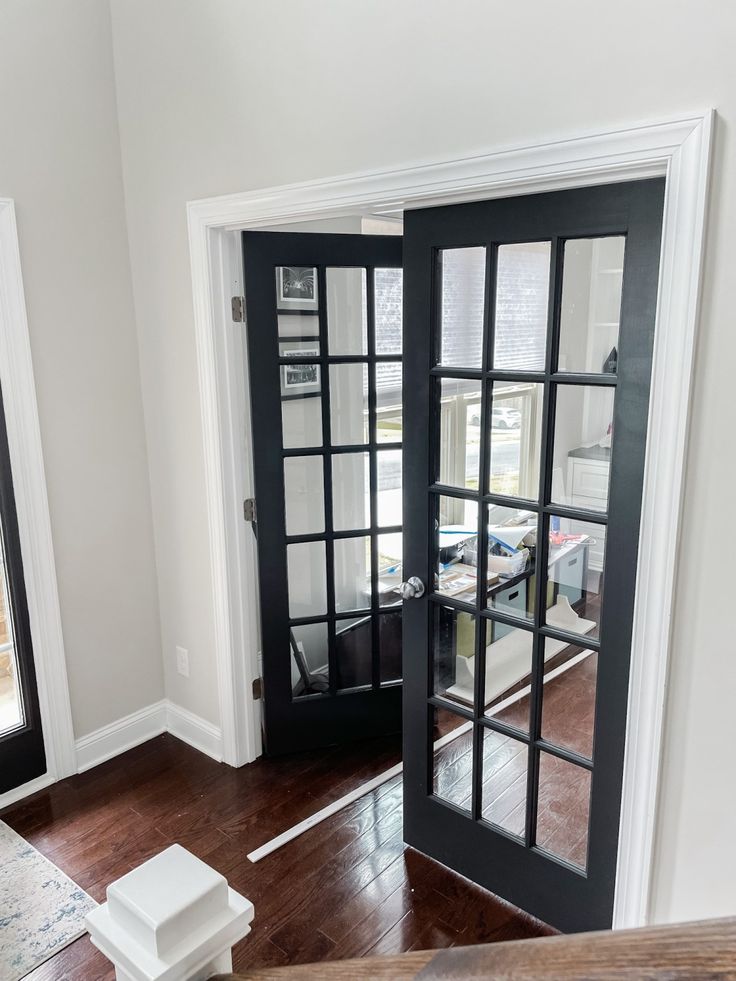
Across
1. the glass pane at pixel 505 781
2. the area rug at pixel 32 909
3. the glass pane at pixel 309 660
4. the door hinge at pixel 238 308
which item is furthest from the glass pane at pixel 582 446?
the area rug at pixel 32 909

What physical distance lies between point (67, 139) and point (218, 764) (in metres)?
2.37

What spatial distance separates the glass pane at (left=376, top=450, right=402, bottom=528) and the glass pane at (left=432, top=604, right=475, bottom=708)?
0.71 meters

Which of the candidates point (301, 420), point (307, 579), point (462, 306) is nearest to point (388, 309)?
point (301, 420)

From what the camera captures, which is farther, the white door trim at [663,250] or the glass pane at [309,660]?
the glass pane at [309,660]

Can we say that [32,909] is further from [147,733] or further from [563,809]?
[563,809]

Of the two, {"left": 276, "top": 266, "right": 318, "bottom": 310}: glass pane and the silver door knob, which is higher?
{"left": 276, "top": 266, "right": 318, "bottom": 310}: glass pane

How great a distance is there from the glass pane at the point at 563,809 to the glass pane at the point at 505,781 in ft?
0.20

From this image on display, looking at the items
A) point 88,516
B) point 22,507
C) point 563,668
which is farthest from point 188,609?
point 563,668

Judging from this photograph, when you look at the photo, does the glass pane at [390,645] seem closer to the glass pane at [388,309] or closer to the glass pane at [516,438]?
the glass pane at [388,309]

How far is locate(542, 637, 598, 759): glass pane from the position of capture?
6.68 feet

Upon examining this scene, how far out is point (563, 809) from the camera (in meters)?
2.19

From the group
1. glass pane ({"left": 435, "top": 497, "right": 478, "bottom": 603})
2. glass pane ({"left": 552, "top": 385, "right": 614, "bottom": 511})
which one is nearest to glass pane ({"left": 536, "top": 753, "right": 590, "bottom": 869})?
glass pane ({"left": 435, "top": 497, "right": 478, "bottom": 603})

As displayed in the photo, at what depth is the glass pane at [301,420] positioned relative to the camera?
2.81 metres

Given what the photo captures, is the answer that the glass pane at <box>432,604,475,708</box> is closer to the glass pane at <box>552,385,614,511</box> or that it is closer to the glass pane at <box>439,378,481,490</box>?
the glass pane at <box>439,378,481,490</box>
